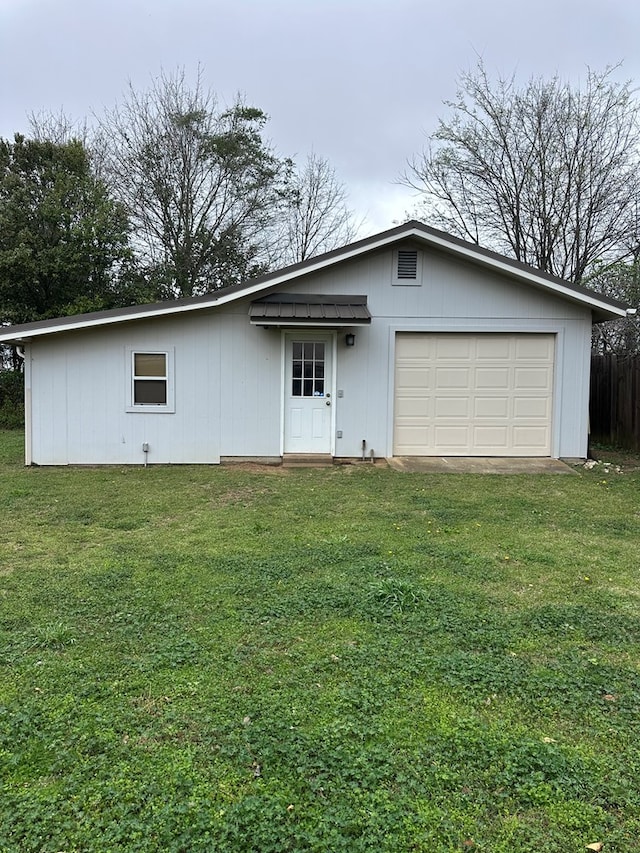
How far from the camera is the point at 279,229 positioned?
22406mm

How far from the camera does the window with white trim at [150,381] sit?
9.57 metres

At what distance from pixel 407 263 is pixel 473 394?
2.55m

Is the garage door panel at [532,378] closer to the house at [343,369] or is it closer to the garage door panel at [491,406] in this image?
the house at [343,369]

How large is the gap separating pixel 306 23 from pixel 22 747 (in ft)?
55.3

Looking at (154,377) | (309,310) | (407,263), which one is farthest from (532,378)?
(154,377)

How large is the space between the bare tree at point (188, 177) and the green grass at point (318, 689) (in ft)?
54.0

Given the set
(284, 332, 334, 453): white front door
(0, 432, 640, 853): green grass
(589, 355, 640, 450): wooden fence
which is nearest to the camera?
(0, 432, 640, 853): green grass

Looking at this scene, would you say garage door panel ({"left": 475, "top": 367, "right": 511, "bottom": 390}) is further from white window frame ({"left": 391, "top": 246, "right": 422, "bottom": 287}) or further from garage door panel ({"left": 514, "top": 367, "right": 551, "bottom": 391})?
white window frame ({"left": 391, "top": 246, "right": 422, "bottom": 287})

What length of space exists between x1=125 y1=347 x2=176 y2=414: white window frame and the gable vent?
13.5ft

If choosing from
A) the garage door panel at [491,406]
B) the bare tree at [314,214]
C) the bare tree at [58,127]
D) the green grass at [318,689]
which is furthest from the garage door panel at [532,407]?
the bare tree at [58,127]

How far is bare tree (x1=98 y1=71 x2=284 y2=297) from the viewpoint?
65.2 ft

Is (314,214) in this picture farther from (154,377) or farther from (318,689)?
(318,689)

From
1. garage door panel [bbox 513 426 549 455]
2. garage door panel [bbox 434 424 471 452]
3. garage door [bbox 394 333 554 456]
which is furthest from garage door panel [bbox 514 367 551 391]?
garage door panel [bbox 434 424 471 452]

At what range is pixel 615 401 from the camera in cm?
1209
